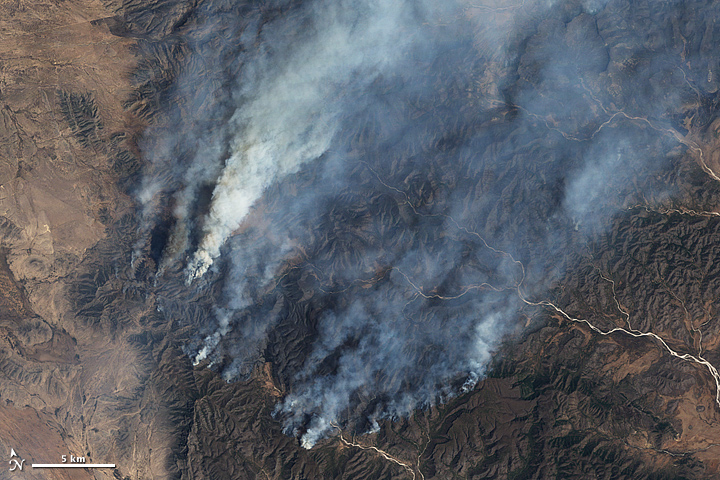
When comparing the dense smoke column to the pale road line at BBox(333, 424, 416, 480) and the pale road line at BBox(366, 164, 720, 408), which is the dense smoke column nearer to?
the pale road line at BBox(366, 164, 720, 408)

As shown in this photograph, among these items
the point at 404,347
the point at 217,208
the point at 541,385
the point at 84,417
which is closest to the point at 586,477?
the point at 541,385

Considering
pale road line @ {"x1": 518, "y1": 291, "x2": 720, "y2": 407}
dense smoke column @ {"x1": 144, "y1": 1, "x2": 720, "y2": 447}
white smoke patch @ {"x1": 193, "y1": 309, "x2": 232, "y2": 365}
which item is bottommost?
pale road line @ {"x1": 518, "y1": 291, "x2": 720, "y2": 407}

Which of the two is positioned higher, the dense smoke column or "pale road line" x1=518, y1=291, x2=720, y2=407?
the dense smoke column

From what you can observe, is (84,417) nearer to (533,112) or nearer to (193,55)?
(193,55)

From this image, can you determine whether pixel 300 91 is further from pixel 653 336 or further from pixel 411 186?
pixel 653 336

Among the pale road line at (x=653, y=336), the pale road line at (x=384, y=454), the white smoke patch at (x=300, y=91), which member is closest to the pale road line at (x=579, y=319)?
the pale road line at (x=653, y=336)

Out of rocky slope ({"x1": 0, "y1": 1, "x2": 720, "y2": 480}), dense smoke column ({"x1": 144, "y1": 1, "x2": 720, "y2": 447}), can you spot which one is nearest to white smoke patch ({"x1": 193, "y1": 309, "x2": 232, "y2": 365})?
dense smoke column ({"x1": 144, "y1": 1, "x2": 720, "y2": 447})

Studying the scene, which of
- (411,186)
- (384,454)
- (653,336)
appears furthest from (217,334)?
(653,336)

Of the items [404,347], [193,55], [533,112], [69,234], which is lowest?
[404,347]
